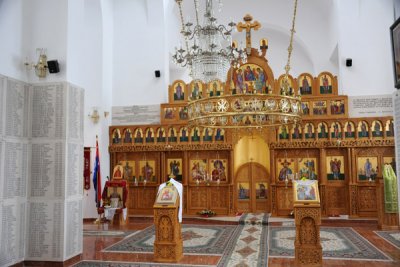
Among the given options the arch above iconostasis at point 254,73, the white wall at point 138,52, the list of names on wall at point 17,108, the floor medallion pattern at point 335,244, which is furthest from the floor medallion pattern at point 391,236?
the white wall at point 138,52

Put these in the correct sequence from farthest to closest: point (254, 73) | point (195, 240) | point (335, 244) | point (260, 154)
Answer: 1. point (260, 154)
2. point (254, 73)
3. point (195, 240)
4. point (335, 244)

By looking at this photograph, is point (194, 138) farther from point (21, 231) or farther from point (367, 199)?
point (21, 231)

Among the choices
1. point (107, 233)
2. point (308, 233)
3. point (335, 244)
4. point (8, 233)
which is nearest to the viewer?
point (8, 233)

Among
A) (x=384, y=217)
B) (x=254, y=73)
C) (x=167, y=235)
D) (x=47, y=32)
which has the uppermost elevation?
(x=254, y=73)

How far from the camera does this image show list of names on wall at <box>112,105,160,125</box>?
12797mm

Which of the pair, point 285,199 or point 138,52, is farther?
point 138,52

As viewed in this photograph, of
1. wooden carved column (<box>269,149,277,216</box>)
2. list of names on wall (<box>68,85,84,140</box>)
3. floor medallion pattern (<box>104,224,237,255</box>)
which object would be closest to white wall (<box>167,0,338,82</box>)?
wooden carved column (<box>269,149,277,216</box>)

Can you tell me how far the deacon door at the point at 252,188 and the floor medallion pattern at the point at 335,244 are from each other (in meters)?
2.31

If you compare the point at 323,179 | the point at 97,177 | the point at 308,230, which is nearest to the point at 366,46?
the point at 323,179

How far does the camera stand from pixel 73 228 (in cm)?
682

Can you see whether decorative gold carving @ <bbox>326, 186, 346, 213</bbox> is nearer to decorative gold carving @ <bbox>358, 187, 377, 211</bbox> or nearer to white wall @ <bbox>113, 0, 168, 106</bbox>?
decorative gold carving @ <bbox>358, 187, 377, 211</bbox>

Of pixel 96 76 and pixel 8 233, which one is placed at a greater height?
pixel 96 76

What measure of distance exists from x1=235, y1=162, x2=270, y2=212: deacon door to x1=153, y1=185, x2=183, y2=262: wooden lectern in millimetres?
5569

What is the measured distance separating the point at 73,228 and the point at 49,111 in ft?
6.90
